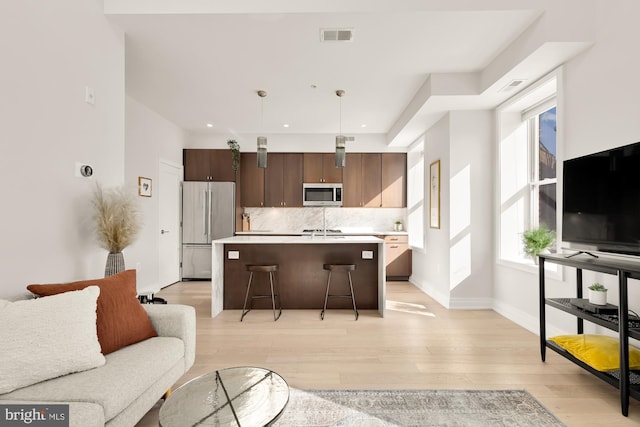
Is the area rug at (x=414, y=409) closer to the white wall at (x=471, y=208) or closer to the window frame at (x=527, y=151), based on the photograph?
the window frame at (x=527, y=151)

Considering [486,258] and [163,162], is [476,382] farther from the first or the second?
[163,162]

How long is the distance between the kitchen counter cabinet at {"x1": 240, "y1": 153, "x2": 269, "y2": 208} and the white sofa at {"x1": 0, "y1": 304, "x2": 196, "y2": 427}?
4490 mm

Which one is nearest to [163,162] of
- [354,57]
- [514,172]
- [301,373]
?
[354,57]

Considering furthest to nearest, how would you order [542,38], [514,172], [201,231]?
[201,231] < [514,172] < [542,38]

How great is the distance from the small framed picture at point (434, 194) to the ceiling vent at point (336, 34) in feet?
8.04

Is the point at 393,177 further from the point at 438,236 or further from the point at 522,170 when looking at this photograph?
the point at 522,170

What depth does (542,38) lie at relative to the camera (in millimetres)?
2678

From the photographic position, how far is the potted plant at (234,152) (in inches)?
243

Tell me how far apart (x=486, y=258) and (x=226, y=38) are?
12.6 ft

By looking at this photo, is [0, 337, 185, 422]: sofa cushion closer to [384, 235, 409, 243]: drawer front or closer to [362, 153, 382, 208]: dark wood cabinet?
[384, 235, 409, 243]: drawer front

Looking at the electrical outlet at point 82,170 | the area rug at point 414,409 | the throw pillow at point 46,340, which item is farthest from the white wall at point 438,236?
the throw pillow at point 46,340

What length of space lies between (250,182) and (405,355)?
4596 mm

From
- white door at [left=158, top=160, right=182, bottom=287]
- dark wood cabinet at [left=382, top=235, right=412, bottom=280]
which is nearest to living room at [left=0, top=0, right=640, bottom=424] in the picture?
dark wood cabinet at [left=382, top=235, right=412, bottom=280]

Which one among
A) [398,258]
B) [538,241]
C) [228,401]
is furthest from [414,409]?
[398,258]
